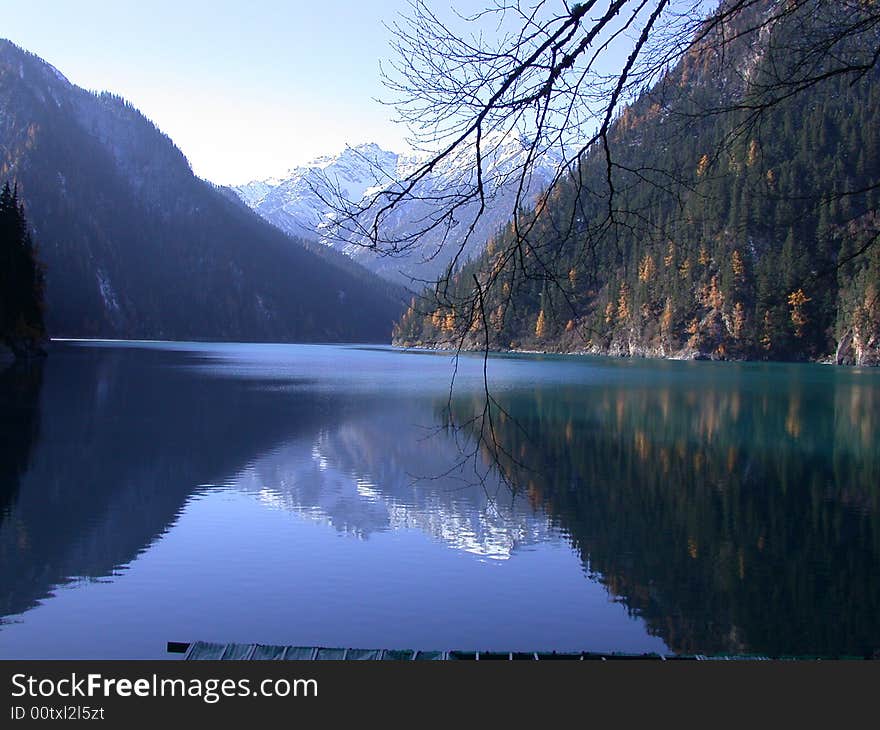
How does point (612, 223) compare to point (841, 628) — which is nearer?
point (612, 223)

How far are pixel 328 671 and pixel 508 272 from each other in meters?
3.37

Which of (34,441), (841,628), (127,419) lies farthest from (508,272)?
(127,419)

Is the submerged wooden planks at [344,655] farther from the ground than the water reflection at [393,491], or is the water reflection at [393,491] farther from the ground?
the submerged wooden planks at [344,655]

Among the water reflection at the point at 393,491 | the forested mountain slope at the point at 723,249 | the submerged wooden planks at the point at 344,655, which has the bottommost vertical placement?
Result: the water reflection at the point at 393,491

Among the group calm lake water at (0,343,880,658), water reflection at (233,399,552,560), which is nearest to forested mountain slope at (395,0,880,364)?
calm lake water at (0,343,880,658)

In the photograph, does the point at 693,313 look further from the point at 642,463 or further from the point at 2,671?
the point at 2,671

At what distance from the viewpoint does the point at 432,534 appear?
15398 mm

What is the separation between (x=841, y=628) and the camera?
10516mm

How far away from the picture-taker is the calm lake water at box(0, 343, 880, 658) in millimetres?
10281

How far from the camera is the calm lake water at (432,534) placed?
10281mm

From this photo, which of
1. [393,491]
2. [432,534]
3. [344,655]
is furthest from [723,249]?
[344,655]

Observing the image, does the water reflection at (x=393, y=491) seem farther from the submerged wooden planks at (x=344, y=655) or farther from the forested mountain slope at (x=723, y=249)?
the forested mountain slope at (x=723, y=249)

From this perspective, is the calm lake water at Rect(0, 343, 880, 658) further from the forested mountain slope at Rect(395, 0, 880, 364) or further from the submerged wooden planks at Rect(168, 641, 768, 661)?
the submerged wooden planks at Rect(168, 641, 768, 661)

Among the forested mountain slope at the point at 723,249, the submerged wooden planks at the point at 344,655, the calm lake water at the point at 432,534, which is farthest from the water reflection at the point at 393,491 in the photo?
the forested mountain slope at the point at 723,249
